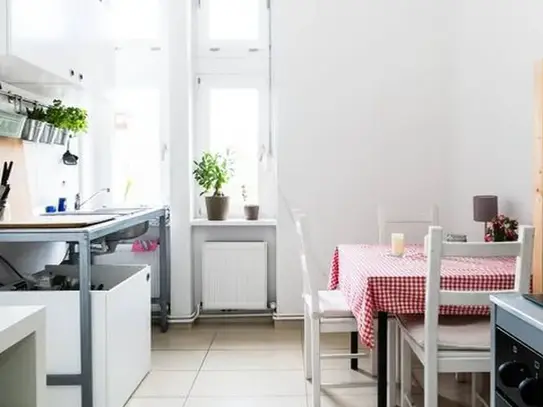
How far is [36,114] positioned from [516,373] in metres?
3.00

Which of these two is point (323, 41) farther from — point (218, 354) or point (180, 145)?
point (218, 354)

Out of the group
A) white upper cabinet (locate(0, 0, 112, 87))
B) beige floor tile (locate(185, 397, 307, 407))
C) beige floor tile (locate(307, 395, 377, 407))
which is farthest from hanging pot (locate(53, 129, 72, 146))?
beige floor tile (locate(307, 395, 377, 407))

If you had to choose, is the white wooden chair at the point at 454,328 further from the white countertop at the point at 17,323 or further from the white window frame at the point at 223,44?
the white window frame at the point at 223,44

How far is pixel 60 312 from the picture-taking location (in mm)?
2375

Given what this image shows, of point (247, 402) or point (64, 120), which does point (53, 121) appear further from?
point (247, 402)

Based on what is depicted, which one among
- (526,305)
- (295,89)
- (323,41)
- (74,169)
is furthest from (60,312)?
(323,41)

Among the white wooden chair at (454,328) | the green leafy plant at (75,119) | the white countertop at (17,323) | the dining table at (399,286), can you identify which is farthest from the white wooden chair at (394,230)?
the green leafy plant at (75,119)

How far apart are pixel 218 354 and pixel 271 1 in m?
2.75

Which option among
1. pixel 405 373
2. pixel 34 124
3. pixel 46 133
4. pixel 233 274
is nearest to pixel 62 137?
pixel 46 133

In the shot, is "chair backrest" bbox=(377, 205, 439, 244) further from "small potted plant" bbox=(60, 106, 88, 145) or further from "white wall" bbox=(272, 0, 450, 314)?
"small potted plant" bbox=(60, 106, 88, 145)

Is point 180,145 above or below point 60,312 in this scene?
above

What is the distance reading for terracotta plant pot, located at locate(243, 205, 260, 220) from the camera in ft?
13.9

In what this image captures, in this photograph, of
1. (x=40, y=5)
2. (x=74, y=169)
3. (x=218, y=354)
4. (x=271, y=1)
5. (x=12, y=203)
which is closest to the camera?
(x=40, y=5)

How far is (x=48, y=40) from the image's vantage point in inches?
107
